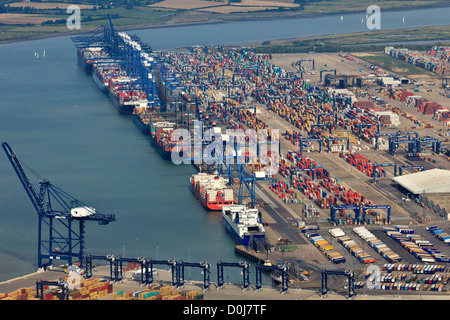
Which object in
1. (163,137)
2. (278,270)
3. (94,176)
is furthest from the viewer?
(163,137)

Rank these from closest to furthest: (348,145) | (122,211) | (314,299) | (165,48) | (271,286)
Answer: (314,299), (271,286), (122,211), (348,145), (165,48)

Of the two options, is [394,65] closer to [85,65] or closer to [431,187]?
[85,65]

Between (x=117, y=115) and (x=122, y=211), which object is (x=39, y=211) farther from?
(x=117, y=115)

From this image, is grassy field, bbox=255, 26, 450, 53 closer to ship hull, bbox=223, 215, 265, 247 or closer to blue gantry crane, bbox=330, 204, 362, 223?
blue gantry crane, bbox=330, 204, 362, 223

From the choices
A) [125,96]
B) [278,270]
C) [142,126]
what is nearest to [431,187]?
[278,270]

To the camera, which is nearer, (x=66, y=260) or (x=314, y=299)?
(x=314, y=299)

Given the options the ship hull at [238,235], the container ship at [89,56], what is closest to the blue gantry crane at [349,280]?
the ship hull at [238,235]

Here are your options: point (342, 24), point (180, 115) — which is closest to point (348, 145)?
point (180, 115)
